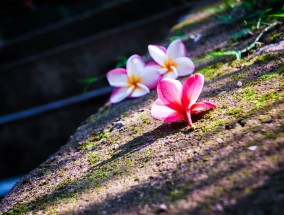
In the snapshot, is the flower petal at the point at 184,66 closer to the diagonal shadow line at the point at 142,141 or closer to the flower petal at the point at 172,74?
the flower petal at the point at 172,74

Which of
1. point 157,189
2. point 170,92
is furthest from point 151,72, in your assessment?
point 157,189

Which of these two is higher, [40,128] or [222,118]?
[222,118]

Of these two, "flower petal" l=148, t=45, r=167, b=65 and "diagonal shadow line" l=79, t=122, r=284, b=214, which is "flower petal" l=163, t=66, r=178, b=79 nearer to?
"flower petal" l=148, t=45, r=167, b=65

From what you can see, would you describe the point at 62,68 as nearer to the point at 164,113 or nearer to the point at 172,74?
the point at 172,74

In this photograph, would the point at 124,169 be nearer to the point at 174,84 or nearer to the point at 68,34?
the point at 174,84

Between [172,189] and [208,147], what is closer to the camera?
[172,189]

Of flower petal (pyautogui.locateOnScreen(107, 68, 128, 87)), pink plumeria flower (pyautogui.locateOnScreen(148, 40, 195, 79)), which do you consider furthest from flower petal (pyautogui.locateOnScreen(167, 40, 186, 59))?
flower petal (pyautogui.locateOnScreen(107, 68, 128, 87))

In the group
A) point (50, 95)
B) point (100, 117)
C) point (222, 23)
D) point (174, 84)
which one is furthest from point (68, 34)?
point (174, 84)
